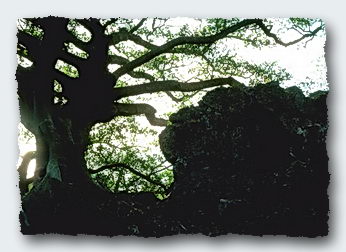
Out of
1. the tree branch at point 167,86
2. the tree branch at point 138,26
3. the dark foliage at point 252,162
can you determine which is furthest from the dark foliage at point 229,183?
the tree branch at point 138,26

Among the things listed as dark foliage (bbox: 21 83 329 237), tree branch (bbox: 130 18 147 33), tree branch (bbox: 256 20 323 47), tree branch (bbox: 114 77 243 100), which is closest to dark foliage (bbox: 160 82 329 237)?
dark foliage (bbox: 21 83 329 237)

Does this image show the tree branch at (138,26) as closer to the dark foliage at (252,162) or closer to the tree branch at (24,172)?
the dark foliage at (252,162)

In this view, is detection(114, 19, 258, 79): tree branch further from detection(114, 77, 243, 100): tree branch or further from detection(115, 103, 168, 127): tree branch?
detection(115, 103, 168, 127): tree branch

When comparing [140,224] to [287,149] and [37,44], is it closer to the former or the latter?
[287,149]

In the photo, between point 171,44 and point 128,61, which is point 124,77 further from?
point 171,44

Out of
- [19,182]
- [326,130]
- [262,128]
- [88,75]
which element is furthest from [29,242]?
[326,130]

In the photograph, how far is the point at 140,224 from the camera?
12.9 ft

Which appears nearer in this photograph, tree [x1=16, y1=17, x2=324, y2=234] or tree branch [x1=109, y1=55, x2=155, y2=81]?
tree [x1=16, y1=17, x2=324, y2=234]

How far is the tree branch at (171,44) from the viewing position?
4.26 metres

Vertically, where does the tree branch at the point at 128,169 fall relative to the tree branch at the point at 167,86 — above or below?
below

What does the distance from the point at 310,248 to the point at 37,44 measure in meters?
2.85

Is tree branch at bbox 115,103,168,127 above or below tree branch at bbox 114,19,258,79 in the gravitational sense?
below

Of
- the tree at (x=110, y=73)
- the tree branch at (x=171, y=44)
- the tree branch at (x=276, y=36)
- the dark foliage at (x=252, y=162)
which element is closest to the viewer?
the dark foliage at (x=252, y=162)

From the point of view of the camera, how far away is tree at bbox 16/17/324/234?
13.6 ft
